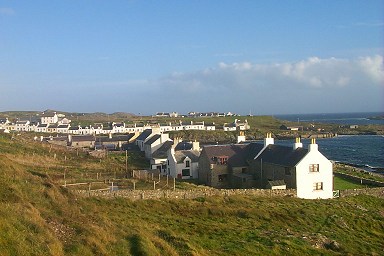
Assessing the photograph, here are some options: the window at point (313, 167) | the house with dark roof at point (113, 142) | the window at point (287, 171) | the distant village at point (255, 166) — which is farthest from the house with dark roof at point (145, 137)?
the window at point (313, 167)

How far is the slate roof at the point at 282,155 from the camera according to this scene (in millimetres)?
39156

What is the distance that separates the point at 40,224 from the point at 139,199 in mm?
14938

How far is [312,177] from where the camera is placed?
3888cm

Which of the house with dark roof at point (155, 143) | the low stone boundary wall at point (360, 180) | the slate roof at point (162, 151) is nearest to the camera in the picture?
the low stone boundary wall at point (360, 180)

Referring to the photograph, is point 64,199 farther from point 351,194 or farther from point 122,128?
point 122,128

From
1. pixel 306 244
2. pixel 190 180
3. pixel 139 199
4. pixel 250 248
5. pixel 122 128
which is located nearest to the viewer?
pixel 250 248

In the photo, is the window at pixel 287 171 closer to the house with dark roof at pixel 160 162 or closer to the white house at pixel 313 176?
the white house at pixel 313 176

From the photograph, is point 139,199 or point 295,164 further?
point 295,164

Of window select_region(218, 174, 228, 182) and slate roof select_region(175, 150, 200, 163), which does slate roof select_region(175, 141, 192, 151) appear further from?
window select_region(218, 174, 228, 182)

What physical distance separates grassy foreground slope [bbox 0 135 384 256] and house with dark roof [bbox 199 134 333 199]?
2993 mm

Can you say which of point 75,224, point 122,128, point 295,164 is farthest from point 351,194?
point 122,128

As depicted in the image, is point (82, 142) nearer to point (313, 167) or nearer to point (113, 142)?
point (113, 142)

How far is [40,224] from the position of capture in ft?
51.9

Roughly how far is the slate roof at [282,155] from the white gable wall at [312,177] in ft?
2.32
